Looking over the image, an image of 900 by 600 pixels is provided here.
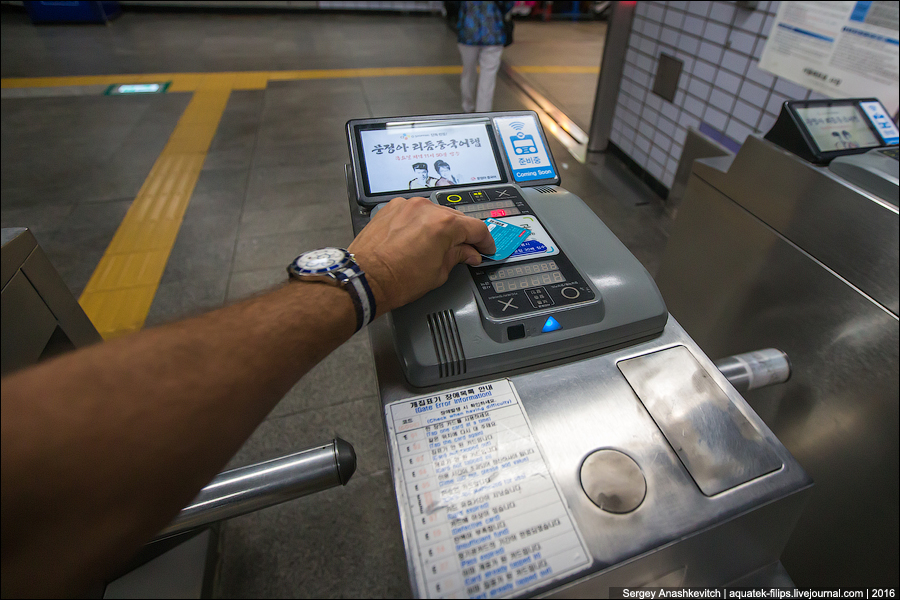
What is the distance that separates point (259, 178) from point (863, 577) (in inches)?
119

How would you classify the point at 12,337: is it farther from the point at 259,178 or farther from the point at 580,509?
the point at 259,178

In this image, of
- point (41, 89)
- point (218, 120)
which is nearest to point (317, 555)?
point (218, 120)

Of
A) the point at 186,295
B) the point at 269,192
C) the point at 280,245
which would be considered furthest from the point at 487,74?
the point at 186,295

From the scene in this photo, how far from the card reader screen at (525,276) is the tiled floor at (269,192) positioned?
307 mm

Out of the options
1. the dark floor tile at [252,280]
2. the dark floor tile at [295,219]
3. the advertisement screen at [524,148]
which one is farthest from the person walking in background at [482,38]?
the advertisement screen at [524,148]

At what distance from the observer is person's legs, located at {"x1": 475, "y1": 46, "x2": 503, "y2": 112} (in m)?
3.03

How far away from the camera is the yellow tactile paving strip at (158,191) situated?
1.87 metres

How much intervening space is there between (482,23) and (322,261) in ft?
9.78

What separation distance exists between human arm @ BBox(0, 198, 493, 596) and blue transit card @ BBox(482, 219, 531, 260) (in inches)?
9.9

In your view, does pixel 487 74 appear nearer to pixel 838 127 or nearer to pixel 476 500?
pixel 838 127

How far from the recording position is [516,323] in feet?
1.63

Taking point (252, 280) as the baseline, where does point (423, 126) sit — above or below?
above

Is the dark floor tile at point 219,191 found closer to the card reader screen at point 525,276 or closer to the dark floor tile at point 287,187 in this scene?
the dark floor tile at point 287,187

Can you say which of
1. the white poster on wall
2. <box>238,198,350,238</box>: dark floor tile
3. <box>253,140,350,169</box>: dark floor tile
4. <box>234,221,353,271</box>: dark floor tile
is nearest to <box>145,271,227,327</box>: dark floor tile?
<box>234,221,353,271</box>: dark floor tile
